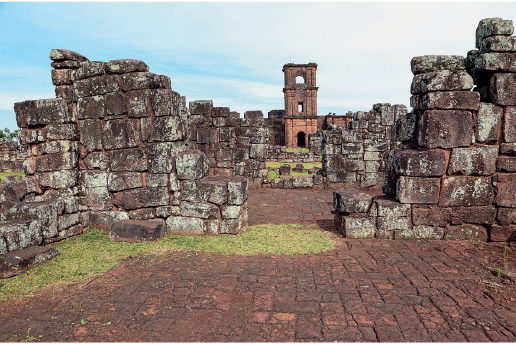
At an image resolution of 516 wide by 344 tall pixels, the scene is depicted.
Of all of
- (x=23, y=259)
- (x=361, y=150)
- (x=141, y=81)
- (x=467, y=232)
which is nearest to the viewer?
(x=23, y=259)

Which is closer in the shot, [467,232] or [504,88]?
[504,88]

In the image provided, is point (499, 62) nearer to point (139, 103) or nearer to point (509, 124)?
point (509, 124)

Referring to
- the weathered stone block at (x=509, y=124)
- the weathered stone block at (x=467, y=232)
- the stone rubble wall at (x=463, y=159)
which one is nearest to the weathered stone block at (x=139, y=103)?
the stone rubble wall at (x=463, y=159)

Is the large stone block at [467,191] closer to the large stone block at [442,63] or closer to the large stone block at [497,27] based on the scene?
the large stone block at [442,63]

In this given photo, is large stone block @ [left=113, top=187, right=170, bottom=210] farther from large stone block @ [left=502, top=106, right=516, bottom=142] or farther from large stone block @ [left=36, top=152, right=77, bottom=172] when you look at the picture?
large stone block @ [left=502, top=106, right=516, bottom=142]

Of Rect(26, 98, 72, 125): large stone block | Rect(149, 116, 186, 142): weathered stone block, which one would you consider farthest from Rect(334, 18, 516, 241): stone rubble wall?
Rect(26, 98, 72, 125): large stone block

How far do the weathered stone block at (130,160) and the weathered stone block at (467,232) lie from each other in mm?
6590

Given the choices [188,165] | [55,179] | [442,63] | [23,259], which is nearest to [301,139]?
[442,63]

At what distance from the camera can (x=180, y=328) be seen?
3.45 metres

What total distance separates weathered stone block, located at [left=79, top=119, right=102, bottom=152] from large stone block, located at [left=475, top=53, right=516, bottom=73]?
8121 mm

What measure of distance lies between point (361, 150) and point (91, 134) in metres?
10.8

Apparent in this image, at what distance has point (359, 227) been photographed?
22.1 ft

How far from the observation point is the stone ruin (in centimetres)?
637

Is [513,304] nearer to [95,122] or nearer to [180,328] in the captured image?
[180,328]
